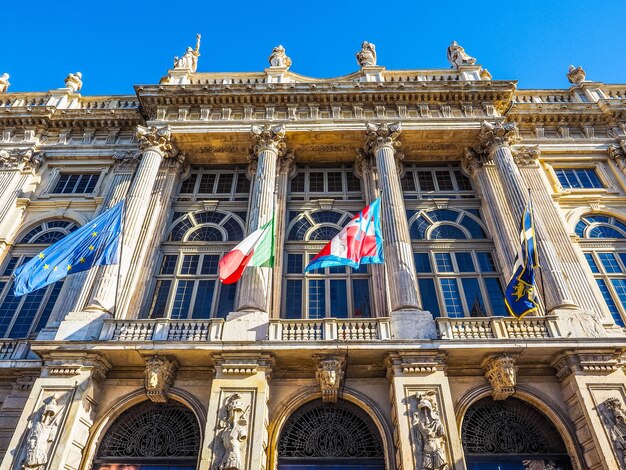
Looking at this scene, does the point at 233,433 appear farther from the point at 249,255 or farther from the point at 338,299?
the point at 338,299

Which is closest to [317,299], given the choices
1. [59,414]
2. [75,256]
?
[75,256]

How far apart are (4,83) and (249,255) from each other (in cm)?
2250

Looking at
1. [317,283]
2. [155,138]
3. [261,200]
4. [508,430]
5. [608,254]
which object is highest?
[155,138]

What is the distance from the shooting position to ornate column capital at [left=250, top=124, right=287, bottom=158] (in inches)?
816

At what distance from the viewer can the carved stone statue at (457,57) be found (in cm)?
2427

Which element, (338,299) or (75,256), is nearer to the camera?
(75,256)

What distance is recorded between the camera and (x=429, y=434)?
11914 millimetres

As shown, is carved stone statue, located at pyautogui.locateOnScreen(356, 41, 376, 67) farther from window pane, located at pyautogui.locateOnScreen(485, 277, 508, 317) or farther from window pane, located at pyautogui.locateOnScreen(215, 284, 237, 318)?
window pane, located at pyautogui.locateOnScreen(215, 284, 237, 318)

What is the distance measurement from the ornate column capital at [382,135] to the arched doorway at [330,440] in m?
12.0

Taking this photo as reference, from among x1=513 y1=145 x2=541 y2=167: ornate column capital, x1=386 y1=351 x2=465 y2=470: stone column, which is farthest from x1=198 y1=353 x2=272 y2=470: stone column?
x1=513 y1=145 x2=541 y2=167: ornate column capital

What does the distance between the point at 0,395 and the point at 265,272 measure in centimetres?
998

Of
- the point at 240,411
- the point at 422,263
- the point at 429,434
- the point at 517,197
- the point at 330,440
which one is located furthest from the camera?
the point at 422,263

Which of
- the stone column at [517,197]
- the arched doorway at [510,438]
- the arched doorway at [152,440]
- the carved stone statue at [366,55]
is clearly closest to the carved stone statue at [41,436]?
the arched doorway at [152,440]

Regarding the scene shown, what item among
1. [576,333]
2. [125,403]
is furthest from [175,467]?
[576,333]
